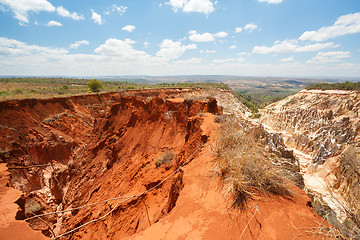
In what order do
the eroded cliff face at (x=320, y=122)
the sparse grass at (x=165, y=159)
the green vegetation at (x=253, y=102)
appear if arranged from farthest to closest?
the green vegetation at (x=253, y=102) → the eroded cliff face at (x=320, y=122) → the sparse grass at (x=165, y=159)

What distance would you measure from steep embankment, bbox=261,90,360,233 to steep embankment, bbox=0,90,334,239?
6614mm

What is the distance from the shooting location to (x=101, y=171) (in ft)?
41.7

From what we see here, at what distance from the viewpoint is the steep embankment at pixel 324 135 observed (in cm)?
1364

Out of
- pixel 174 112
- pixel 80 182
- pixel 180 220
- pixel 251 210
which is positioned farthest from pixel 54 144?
pixel 251 210

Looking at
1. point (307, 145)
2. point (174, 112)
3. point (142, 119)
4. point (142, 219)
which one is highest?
point (174, 112)

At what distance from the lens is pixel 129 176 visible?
10180mm

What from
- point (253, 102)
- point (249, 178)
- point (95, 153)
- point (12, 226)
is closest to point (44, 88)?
point (95, 153)

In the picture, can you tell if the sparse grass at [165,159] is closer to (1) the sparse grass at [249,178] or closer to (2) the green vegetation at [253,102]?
(1) the sparse grass at [249,178]

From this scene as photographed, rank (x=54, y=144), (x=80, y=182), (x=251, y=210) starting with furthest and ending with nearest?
1. (x=54, y=144)
2. (x=80, y=182)
3. (x=251, y=210)

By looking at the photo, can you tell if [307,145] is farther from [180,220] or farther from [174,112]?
[180,220]

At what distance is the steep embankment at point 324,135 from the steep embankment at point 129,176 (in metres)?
6.61

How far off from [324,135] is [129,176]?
26.6 metres

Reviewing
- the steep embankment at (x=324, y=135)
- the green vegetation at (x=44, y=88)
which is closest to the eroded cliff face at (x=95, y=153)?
the green vegetation at (x=44, y=88)

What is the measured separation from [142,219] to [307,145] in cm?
2434
